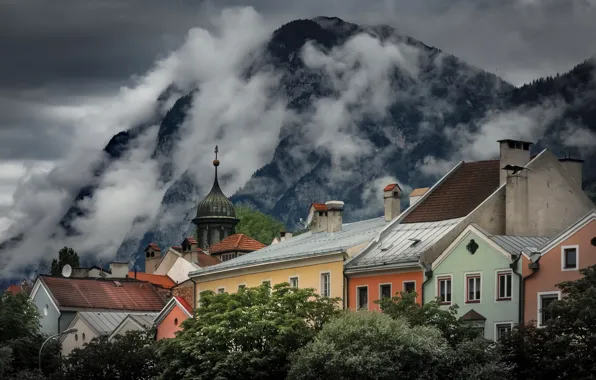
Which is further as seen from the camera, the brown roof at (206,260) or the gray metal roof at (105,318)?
the brown roof at (206,260)

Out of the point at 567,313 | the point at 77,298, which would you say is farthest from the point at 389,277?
the point at 77,298

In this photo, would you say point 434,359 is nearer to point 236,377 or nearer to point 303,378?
point 303,378

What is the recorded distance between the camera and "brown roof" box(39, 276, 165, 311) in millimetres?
136500

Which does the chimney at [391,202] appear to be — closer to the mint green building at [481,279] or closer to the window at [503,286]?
the mint green building at [481,279]

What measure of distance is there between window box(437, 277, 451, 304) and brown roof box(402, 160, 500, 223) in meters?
7.21

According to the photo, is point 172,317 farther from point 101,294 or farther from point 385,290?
point 101,294

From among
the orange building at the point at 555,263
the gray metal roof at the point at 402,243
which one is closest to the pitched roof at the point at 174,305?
the gray metal roof at the point at 402,243

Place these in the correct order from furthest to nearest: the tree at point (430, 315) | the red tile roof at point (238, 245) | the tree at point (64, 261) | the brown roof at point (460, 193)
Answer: the tree at point (64, 261), the red tile roof at point (238, 245), the brown roof at point (460, 193), the tree at point (430, 315)

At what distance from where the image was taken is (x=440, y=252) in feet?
305

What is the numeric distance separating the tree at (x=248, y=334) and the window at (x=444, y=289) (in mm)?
6261

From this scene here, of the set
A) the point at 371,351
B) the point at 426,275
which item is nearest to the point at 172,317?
the point at 426,275

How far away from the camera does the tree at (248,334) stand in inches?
3541

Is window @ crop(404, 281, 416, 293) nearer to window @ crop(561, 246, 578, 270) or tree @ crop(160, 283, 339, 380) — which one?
tree @ crop(160, 283, 339, 380)

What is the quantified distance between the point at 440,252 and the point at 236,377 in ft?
47.2
